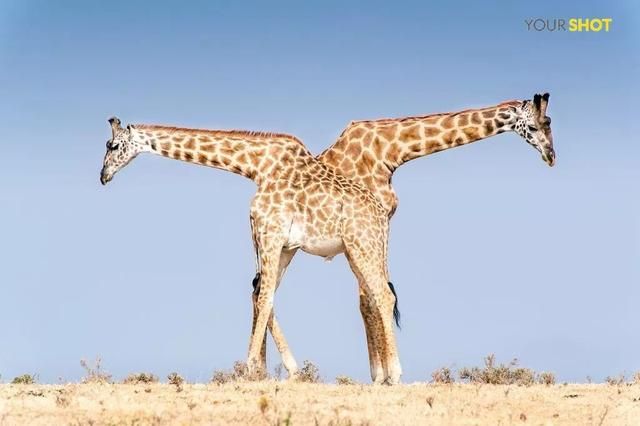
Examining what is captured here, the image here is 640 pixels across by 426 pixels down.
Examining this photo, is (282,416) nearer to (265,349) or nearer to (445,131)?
(265,349)

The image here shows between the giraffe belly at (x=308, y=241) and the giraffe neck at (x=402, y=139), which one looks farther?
the giraffe neck at (x=402, y=139)

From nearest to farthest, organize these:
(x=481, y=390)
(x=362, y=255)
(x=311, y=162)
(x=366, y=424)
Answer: (x=366, y=424), (x=481, y=390), (x=362, y=255), (x=311, y=162)

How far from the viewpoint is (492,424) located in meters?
13.6

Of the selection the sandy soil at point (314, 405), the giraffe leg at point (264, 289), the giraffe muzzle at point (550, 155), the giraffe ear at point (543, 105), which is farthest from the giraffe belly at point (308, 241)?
the giraffe ear at point (543, 105)

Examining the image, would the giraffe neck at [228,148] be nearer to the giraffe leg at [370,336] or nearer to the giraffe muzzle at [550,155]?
the giraffe leg at [370,336]

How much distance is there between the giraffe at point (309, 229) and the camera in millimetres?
18078

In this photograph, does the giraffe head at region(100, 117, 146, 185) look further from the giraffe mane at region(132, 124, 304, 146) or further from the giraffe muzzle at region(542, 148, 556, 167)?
the giraffe muzzle at region(542, 148, 556, 167)

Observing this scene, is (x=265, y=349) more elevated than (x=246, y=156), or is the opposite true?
(x=246, y=156)

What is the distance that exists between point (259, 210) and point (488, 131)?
5.06 meters

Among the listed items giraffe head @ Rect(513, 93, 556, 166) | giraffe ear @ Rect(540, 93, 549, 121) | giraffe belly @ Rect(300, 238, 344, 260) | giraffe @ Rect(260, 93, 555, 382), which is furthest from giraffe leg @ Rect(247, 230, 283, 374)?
giraffe ear @ Rect(540, 93, 549, 121)

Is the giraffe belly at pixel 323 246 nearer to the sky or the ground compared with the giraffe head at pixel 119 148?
nearer to the ground

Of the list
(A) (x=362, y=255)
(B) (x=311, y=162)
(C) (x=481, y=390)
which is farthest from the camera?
(B) (x=311, y=162)

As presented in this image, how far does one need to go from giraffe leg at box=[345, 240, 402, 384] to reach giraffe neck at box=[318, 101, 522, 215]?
2.12 m

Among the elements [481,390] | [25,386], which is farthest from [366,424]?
[25,386]
